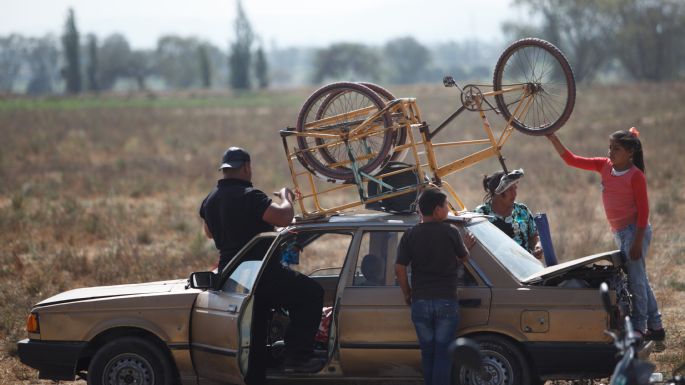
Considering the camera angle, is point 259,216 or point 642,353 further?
point 259,216

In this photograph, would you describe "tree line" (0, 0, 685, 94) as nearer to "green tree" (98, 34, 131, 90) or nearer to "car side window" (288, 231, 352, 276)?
"green tree" (98, 34, 131, 90)

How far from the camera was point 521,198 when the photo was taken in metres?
20.3

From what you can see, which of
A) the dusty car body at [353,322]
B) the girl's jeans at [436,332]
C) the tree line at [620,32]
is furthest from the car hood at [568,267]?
the tree line at [620,32]

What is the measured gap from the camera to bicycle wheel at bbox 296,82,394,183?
6910 mm

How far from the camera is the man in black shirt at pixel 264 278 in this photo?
6.53 m

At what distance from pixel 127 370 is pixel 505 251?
9.03 ft

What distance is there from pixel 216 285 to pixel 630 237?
3217 millimetres

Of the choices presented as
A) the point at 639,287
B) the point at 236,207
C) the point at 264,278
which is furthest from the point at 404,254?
the point at 639,287

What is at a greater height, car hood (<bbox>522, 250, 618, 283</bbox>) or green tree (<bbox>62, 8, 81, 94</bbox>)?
green tree (<bbox>62, 8, 81, 94</bbox>)

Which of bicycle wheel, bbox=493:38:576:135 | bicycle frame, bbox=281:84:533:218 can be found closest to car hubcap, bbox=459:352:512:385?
bicycle frame, bbox=281:84:533:218

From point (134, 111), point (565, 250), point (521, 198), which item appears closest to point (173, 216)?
point (521, 198)

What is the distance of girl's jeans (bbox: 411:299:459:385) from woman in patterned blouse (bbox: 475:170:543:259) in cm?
186

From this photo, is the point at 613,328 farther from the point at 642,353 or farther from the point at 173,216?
the point at 173,216

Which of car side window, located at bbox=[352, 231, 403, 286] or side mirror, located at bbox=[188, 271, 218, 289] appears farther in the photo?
side mirror, located at bbox=[188, 271, 218, 289]
